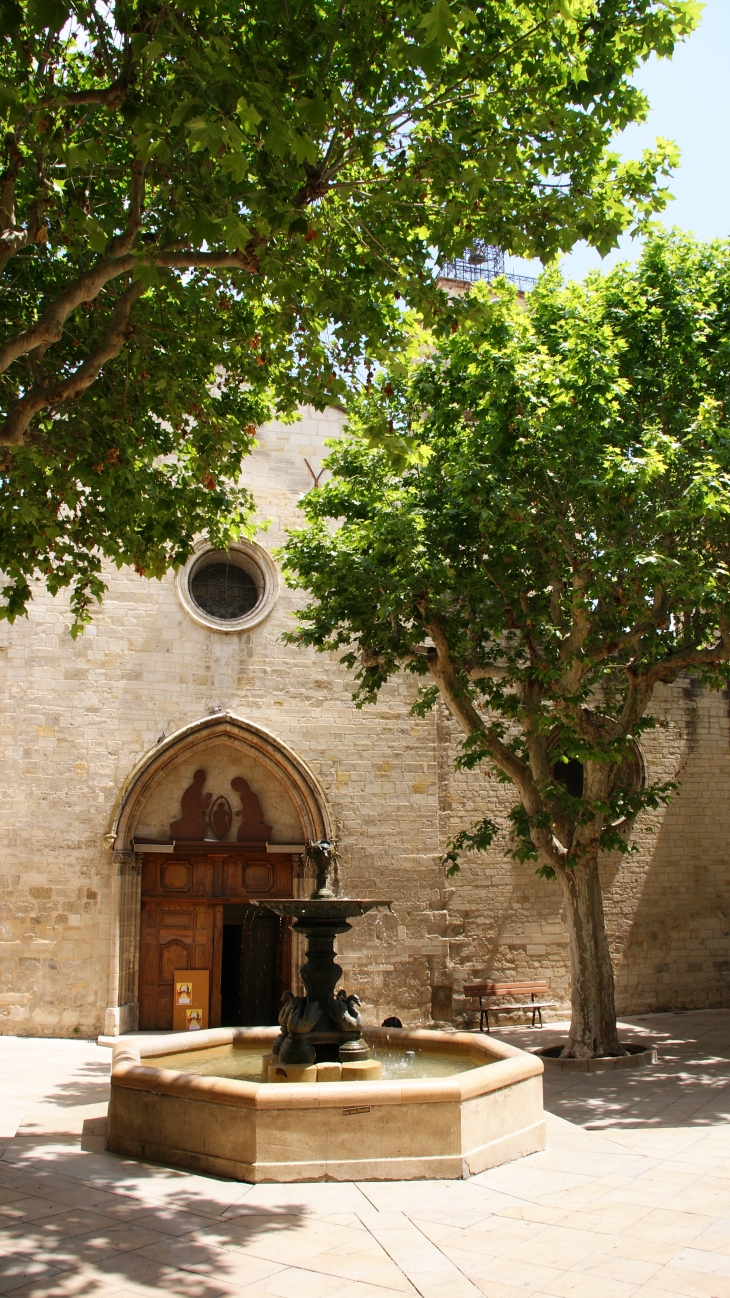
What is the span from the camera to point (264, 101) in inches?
178

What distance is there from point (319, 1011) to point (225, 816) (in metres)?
6.47

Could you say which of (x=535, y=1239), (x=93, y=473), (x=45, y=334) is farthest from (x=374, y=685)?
(x=535, y=1239)

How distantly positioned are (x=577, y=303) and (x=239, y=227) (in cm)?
630

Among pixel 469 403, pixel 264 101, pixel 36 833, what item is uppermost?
pixel 469 403

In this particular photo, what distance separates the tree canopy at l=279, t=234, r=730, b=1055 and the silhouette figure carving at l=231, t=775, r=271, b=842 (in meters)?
2.93

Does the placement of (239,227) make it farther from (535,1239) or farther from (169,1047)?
(169,1047)

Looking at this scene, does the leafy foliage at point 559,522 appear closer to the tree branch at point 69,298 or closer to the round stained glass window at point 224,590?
the round stained glass window at point 224,590

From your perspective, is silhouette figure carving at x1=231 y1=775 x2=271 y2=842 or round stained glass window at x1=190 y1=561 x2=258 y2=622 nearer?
silhouette figure carving at x1=231 y1=775 x2=271 y2=842

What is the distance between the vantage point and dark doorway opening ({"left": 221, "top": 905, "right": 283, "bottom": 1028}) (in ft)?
42.2

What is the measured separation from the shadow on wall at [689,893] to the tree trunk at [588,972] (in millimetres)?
4692

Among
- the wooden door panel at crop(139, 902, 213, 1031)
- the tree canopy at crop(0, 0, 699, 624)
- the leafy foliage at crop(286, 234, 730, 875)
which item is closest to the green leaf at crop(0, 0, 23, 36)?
the tree canopy at crop(0, 0, 699, 624)

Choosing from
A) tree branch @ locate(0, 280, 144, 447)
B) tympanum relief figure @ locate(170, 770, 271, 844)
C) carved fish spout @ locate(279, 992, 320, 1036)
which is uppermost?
tree branch @ locate(0, 280, 144, 447)

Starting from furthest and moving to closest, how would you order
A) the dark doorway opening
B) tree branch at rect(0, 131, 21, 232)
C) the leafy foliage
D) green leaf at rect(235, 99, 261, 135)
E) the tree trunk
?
the dark doorway opening < the tree trunk < the leafy foliage < tree branch at rect(0, 131, 21, 232) < green leaf at rect(235, 99, 261, 135)

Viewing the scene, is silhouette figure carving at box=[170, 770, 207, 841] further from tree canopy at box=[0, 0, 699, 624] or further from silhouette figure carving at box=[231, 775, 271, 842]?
tree canopy at box=[0, 0, 699, 624]
